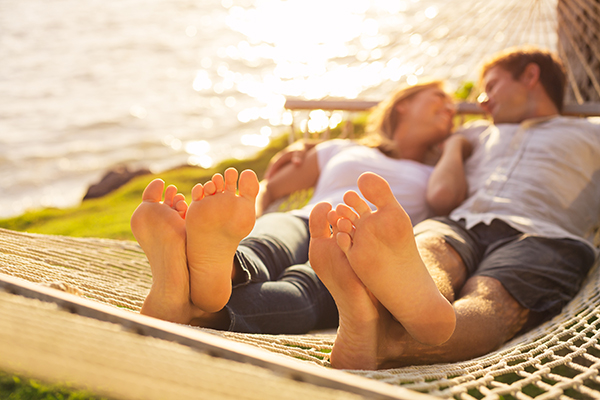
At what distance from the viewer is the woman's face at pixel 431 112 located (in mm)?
1667

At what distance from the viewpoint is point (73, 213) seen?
3.85 m

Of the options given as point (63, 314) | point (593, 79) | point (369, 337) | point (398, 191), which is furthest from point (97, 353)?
point (593, 79)

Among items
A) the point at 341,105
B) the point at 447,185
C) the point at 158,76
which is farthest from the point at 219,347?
the point at 158,76

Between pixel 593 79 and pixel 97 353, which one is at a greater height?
pixel 593 79

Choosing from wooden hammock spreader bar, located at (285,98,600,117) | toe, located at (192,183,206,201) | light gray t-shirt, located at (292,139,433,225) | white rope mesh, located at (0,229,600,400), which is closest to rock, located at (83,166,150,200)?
wooden hammock spreader bar, located at (285,98,600,117)

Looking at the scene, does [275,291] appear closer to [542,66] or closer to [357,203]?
[357,203]

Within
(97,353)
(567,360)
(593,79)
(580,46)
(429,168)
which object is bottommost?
(567,360)

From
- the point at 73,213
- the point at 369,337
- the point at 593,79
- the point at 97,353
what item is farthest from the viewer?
the point at 73,213

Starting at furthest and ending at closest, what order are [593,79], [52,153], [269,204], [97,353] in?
1. [52,153]
2. [593,79]
3. [269,204]
4. [97,353]

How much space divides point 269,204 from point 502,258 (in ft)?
2.97

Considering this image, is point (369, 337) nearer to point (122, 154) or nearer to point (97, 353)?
point (97, 353)

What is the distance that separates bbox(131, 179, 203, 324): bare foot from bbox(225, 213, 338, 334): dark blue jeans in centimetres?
10

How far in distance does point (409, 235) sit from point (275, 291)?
327 millimetres

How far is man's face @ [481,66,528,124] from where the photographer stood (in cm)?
159
